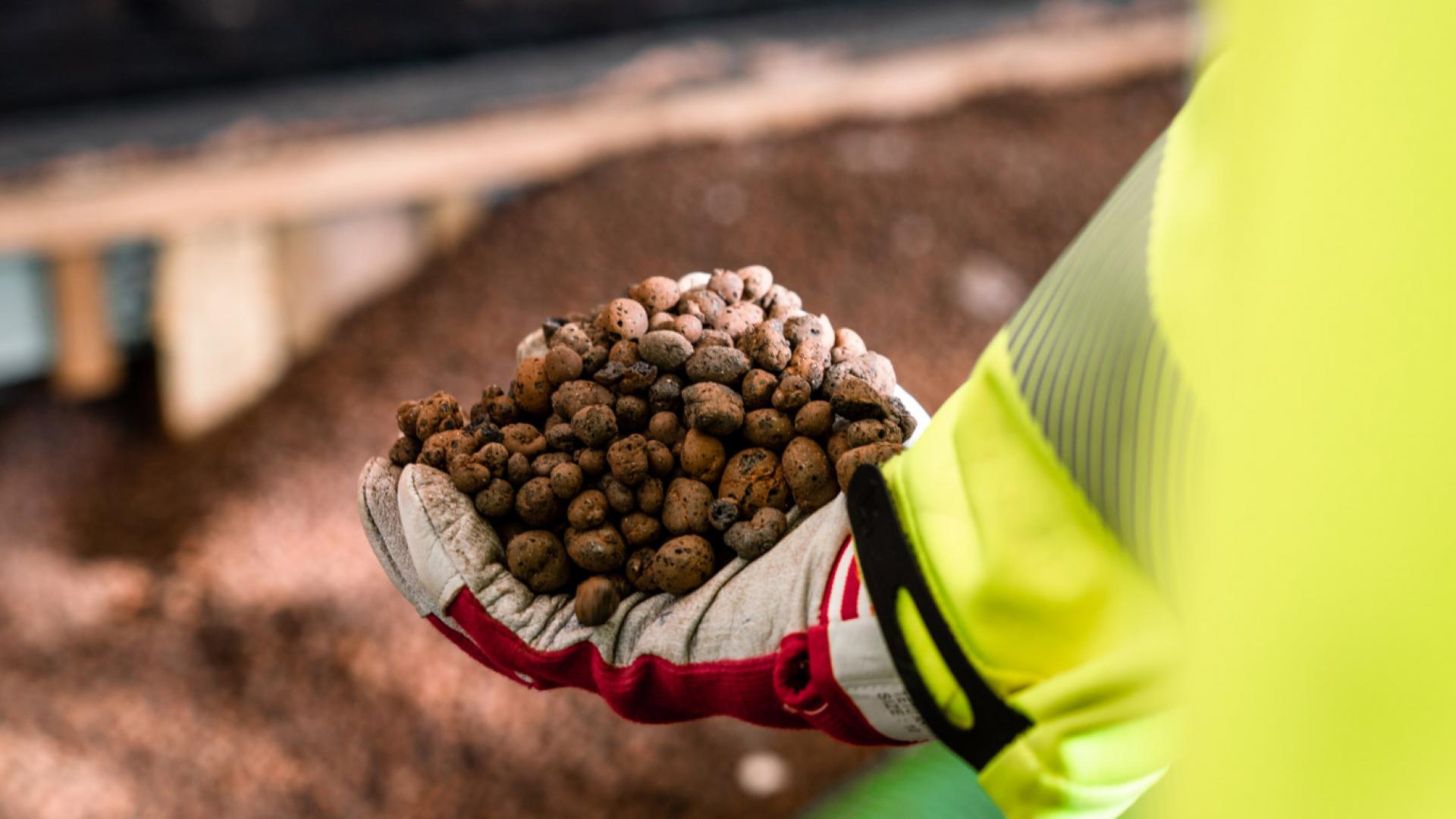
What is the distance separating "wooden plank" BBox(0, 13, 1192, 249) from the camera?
1.89 meters

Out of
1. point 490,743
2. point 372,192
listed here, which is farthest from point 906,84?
point 490,743

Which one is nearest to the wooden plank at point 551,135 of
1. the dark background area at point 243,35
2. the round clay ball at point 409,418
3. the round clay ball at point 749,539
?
the dark background area at point 243,35

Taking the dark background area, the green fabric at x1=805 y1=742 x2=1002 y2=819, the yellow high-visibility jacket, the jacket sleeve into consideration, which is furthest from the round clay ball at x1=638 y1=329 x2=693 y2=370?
the dark background area

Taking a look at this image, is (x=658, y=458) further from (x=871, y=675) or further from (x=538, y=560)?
(x=871, y=675)

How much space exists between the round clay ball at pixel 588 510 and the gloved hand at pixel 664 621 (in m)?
0.06

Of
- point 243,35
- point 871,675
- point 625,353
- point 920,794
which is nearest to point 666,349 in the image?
point 625,353

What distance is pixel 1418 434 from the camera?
7.9 inches

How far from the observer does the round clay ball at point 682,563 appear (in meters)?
0.73

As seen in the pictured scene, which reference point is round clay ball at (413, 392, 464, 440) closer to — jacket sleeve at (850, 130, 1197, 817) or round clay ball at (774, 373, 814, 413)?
round clay ball at (774, 373, 814, 413)

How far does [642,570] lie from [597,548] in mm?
38

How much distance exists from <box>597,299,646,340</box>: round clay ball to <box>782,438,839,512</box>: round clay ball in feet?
0.46

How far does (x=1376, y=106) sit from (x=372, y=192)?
81.0 inches

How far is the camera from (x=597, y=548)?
73cm

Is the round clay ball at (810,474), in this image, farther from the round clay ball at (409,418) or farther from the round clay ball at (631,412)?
the round clay ball at (409,418)
